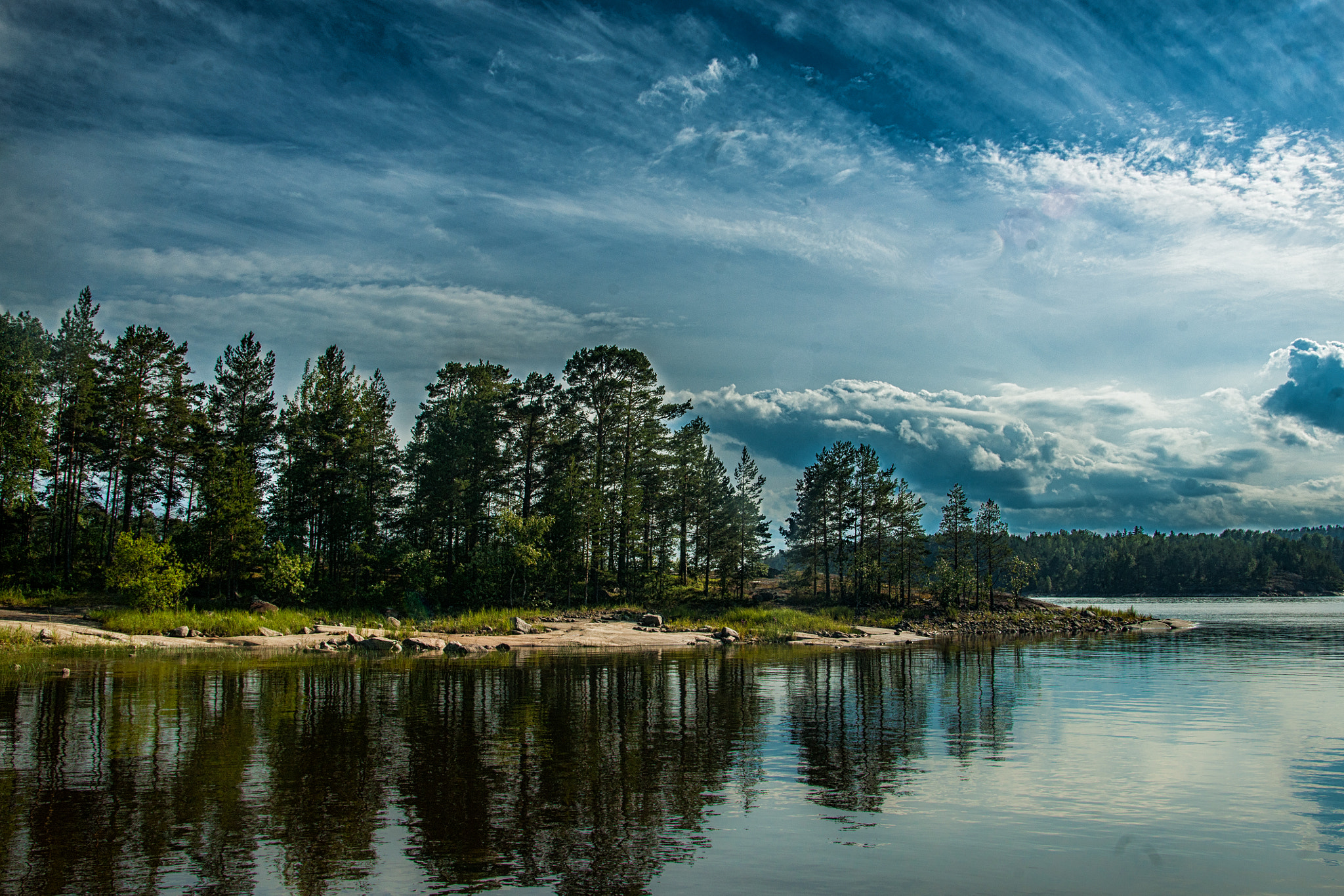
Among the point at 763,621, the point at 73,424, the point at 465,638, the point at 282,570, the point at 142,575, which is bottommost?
the point at 763,621

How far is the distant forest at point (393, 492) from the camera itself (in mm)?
62625

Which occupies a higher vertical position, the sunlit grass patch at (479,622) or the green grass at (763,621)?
the sunlit grass patch at (479,622)

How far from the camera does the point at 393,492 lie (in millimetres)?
76250

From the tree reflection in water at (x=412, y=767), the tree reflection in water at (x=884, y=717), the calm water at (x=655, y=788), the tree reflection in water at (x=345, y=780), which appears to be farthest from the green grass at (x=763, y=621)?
the tree reflection in water at (x=345, y=780)

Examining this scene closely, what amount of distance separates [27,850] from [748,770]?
1146cm

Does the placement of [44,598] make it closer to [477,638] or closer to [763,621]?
[477,638]

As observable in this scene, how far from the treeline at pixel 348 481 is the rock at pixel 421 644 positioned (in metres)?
18.8

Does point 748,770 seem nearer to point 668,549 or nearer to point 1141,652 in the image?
point 1141,652

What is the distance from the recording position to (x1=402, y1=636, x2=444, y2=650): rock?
4488cm

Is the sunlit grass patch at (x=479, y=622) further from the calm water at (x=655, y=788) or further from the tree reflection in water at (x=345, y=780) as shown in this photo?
the tree reflection in water at (x=345, y=780)

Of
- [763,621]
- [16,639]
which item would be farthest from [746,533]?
[16,639]

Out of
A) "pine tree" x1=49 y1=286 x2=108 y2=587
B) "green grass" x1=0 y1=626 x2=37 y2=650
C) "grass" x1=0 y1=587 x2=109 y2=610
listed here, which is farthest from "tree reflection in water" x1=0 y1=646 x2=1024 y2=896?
"pine tree" x1=49 y1=286 x2=108 y2=587

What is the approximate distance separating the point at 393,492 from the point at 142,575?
27.2m

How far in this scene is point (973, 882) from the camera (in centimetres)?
995
